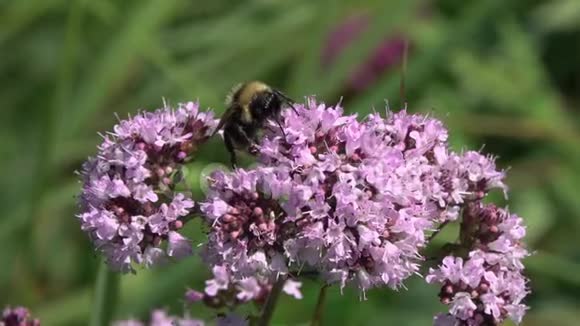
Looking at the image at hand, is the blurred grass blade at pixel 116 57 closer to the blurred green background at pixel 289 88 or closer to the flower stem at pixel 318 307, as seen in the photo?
the blurred green background at pixel 289 88

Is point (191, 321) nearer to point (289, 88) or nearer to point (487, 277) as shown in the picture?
point (487, 277)

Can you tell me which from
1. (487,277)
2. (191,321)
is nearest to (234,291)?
(191,321)

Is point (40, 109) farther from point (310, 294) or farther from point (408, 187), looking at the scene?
point (408, 187)

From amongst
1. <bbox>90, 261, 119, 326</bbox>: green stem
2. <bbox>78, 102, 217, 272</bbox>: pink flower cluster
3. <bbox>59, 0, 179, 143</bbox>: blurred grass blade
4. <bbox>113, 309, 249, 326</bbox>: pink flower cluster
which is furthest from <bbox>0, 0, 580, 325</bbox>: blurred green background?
<bbox>78, 102, 217, 272</bbox>: pink flower cluster

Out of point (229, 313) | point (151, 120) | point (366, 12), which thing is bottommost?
point (229, 313)

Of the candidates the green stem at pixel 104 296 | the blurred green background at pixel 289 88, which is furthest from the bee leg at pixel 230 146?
the blurred green background at pixel 289 88

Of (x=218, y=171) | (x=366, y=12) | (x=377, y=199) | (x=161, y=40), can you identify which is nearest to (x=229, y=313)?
(x=218, y=171)
